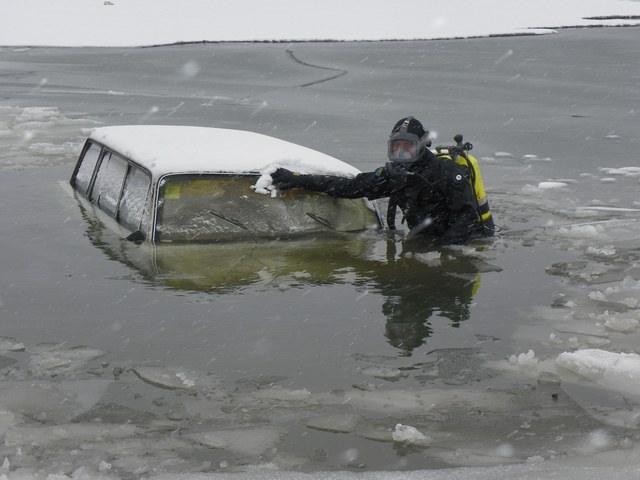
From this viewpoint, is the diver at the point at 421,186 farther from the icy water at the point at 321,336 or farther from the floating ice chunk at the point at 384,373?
the floating ice chunk at the point at 384,373

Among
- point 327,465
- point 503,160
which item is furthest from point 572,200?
point 327,465

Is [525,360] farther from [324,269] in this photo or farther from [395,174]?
[395,174]

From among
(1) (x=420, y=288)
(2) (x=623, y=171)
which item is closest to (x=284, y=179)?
(1) (x=420, y=288)

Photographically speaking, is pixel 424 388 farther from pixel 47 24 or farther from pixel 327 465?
pixel 47 24

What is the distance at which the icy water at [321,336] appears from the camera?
5.44 m

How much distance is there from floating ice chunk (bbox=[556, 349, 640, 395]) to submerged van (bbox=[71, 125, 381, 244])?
2.78 meters

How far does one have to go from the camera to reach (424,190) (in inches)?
359

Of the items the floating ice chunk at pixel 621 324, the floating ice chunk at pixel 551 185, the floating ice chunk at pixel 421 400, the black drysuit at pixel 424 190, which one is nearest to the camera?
the floating ice chunk at pixel 421 400

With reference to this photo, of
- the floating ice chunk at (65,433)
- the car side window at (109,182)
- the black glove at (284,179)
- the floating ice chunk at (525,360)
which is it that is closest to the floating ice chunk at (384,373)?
the floating ice chunk at (525,360)

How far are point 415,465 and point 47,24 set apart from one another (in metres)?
37.8

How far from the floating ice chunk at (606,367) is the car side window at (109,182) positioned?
4272 mm

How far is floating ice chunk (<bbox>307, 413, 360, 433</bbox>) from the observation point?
18.5ft

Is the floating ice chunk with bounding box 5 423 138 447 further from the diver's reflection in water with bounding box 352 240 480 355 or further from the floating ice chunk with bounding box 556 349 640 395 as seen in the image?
the floating ice chunk with bounding box 556 349 640 395

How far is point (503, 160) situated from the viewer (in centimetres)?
1471
